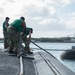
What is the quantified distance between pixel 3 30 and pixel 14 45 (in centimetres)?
532

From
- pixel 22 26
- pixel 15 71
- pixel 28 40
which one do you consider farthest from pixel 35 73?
pixel 28 40

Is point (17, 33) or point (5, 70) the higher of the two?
point (17, 33)

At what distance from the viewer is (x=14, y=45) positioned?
1717 cm

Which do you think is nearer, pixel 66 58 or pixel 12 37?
pixel 12 37

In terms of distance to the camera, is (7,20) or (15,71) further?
(7,20)

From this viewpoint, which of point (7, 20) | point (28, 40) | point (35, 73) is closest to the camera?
point (35, 73)

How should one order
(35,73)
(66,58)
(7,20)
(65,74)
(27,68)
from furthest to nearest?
(66,58) → (7,20) → (27,68) → (35,73) → (65,74)

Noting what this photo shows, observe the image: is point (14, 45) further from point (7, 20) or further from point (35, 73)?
point (35, 73)

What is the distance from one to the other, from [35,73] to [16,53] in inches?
266

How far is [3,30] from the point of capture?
22312 mm

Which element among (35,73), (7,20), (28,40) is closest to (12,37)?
(28,40)

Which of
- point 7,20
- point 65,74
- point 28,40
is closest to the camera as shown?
point 65,74

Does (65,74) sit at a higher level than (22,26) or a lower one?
lower

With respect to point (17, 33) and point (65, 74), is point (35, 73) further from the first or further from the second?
point (17, 33)
